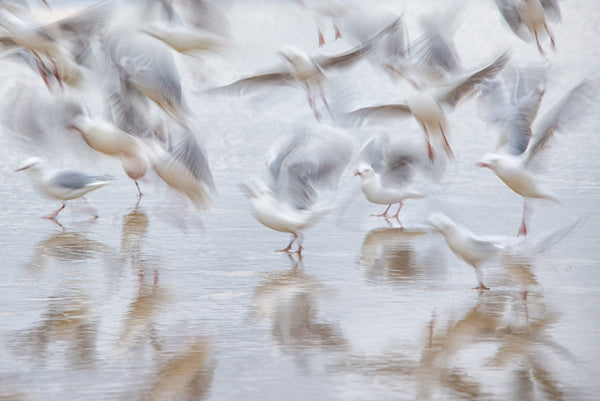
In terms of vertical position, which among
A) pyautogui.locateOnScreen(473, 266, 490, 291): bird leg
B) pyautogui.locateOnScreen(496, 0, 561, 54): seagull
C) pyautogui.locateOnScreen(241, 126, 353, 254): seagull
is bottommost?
pyautogui.locateOnScreen(473, 266, 490, 291): bird leg

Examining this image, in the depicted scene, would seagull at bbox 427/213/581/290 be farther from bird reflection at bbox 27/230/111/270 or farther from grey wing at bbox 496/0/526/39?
grey wing at bbox 496/0/526/39

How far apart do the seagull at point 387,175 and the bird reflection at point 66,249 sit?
242 centimetres

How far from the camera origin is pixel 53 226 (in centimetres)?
841

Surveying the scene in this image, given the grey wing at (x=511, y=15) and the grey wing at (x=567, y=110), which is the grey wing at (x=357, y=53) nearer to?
the grey wing at (x=511, y=15)

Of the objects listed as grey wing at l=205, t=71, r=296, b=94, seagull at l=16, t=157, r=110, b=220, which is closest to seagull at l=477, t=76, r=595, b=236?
grey wing at l=205, t=71, r=296, b=94

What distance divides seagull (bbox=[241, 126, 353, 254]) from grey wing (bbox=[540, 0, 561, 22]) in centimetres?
237

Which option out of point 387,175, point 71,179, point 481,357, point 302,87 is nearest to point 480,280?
point 481,357

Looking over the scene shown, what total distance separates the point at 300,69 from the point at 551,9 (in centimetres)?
243

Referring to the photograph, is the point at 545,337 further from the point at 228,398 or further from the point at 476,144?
the point at 476,144

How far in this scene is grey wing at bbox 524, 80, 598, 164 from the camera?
7.39 m

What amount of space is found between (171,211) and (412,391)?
367cm

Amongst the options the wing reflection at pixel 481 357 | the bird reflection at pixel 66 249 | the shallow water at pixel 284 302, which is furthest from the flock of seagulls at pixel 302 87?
the bird reflection at pixel 66 249

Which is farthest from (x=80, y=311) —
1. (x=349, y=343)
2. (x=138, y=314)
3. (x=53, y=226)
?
(x=53, y=226)

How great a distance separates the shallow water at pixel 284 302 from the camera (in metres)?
4.44
